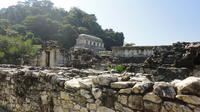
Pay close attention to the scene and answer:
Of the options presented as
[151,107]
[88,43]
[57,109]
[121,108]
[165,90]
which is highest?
[88,43]

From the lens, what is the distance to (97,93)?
10.2ft

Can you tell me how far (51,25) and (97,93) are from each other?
1619 inches

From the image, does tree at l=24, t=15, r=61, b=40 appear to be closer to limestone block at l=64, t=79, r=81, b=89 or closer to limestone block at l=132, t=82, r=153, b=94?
limestone block at l=64, t=79, r=81, b=89

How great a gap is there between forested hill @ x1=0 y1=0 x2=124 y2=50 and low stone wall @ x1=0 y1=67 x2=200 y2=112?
2799 centimetres

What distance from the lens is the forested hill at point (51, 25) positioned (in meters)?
39.4

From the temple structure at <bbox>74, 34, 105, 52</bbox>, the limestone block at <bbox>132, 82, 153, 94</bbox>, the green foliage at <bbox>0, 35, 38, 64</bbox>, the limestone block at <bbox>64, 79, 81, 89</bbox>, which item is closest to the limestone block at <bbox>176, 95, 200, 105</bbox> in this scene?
the limestone block at <bbox>132, 82, 153, 94</bbox>

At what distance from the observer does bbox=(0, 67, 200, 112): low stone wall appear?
223cm

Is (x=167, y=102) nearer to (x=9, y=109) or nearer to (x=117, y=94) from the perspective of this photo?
(x=117, y=94)

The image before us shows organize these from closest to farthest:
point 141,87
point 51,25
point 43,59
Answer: point 141,87
point 43,59
point 51,25

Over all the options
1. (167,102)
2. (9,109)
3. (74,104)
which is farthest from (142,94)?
(9,109)

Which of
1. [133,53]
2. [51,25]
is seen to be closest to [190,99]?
[133,53]

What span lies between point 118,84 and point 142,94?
43 centimetres

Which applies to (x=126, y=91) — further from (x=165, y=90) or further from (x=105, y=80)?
(x=165, y=90)

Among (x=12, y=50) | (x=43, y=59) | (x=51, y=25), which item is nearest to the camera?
(x=43, y=59)
